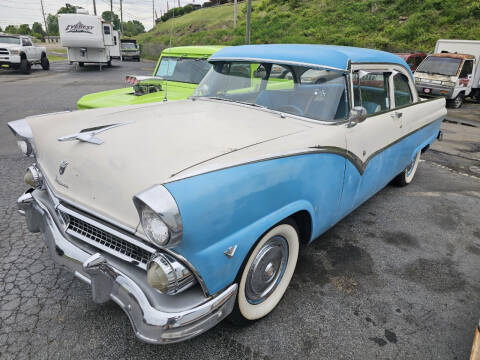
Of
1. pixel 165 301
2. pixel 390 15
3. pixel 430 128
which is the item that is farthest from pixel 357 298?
pixel 390 15

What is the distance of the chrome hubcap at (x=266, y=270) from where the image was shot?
2.07m

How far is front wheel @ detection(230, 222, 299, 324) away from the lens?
2.00 metres

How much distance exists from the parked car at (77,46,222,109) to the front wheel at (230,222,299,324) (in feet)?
11.9

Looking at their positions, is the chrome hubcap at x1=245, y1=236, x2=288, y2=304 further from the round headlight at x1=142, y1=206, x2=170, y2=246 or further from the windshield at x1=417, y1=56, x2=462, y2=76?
the windshield at x1=417, y1=56, x2=462, y2=76

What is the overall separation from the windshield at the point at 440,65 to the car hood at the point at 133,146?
11785 mm

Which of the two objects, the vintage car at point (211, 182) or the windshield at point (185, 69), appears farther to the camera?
the windshield at point (185, 69)

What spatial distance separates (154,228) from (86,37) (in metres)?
19.8

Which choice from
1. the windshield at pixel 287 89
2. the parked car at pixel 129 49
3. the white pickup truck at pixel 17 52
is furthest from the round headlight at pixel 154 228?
the parked car at pixel 129 49

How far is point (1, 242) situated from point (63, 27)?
60.1ft

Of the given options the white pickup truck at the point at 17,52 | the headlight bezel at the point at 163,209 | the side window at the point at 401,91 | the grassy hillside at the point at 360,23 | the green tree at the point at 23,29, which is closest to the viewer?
the headlight bezel at the point at 163,209

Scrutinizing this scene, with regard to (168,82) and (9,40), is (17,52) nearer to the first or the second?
(9,40)

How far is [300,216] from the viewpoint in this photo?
235 cm

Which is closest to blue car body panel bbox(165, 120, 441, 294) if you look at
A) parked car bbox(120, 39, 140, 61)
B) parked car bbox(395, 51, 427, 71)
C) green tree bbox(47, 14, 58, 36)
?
parked car bbox(395, 51, 427, 71)

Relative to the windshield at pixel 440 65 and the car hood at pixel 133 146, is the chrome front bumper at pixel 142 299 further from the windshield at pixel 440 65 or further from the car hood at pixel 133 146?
the windshield at pixel 440 65
